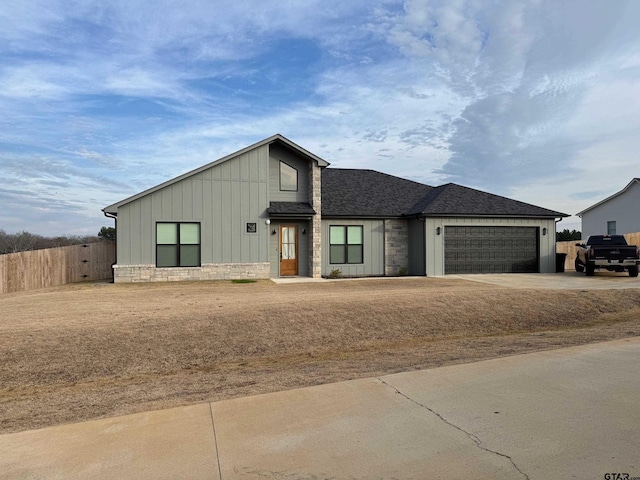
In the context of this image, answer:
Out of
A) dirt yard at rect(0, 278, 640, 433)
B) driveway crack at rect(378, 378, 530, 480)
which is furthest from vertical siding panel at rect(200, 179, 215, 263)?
driveway crack at rect(378, 378, 530, 480)

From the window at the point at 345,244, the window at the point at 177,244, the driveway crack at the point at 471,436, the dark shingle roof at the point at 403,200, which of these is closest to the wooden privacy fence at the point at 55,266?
the window at the point at 177,244

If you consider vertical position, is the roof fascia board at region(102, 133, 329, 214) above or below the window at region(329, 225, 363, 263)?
above

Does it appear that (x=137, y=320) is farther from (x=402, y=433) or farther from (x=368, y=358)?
(x=402, y=433)

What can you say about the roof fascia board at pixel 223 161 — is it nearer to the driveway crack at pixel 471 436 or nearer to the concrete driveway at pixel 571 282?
the concrete driveway at pixel 571 282

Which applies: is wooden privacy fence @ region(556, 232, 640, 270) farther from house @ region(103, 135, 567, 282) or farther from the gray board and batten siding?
the gray board and batten siding

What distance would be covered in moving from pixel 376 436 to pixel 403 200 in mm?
19175

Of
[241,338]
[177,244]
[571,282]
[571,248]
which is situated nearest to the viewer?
[241,338]

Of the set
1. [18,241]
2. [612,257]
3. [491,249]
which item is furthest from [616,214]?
[18,241]

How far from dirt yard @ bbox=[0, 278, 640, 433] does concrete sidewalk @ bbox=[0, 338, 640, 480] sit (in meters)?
0.85

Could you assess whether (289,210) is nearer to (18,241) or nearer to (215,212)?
(215,212)

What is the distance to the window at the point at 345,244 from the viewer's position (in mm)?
20250

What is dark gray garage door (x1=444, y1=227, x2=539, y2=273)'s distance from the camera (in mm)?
20516

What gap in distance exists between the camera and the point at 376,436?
4020 mm

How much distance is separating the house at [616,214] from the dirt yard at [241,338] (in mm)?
23316
